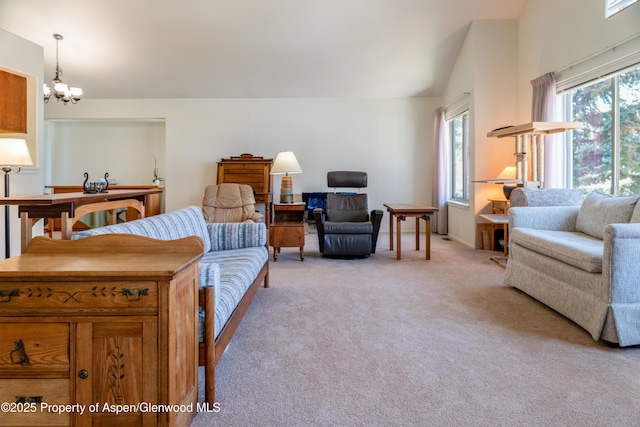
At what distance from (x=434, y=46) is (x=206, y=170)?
4.30m

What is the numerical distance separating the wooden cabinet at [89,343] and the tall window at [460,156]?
18.7 feet

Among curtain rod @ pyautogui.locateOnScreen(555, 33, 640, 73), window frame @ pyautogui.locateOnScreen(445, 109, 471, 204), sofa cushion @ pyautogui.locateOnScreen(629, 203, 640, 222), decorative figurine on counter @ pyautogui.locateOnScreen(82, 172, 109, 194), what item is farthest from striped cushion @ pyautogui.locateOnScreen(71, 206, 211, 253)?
window frame @ pyautogui.locateOnScreen(445, 109, 471, 204)

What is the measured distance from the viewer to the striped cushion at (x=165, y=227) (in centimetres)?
200

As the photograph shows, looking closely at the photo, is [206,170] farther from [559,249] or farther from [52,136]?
[559,249]

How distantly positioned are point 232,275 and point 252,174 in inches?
177

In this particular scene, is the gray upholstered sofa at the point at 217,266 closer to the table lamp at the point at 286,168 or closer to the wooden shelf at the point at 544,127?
the table lamp at the point at 286,168

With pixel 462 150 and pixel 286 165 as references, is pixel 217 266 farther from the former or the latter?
pixel 462 150

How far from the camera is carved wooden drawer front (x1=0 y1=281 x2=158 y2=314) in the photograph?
1276 millimetres

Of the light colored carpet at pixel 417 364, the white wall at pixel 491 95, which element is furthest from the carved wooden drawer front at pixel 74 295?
the white wall at pixel 491 95

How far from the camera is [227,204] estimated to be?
537 cm

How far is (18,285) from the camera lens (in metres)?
1.28

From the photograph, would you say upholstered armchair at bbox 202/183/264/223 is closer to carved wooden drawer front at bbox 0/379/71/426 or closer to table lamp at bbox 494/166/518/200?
table lamp at bbox 494/166/518/200

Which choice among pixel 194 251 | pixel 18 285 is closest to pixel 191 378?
pixel 194 251

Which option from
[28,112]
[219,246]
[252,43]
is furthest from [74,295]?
[252,43]
